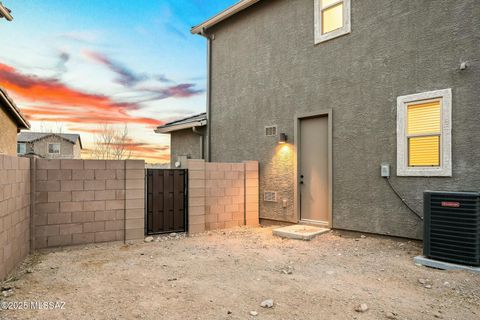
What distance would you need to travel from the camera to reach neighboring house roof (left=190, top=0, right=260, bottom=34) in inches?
327

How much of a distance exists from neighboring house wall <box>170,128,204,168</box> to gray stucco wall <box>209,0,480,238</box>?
184 centimetres

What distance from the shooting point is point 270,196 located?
7.81m

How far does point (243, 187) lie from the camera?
305 inches

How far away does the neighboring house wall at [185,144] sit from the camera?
10545 mm

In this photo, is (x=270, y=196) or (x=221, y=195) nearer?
(x=221, y=195)

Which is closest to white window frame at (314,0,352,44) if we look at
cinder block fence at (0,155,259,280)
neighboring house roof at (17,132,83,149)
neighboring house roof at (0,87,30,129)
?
cinder block fence at (0,155,259,280)

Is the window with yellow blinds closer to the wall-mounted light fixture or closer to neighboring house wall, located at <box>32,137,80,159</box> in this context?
the wall-mounted light fixture

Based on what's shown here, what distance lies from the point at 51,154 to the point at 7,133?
2429cm

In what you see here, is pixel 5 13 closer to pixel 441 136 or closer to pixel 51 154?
pixel 441 136

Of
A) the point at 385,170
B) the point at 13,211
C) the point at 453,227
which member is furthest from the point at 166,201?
the point at 453,227

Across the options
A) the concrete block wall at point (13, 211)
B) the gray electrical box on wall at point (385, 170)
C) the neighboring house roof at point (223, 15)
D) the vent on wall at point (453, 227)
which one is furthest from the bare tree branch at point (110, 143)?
the vent on wall at point (453, 227)

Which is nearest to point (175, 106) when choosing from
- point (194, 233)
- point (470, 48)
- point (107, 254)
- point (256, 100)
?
point (256, 100)

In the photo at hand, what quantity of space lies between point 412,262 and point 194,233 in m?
4.23

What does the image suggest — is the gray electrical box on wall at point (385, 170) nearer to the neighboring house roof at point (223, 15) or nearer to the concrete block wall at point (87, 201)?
the concrete block wall at point (87, 201)
